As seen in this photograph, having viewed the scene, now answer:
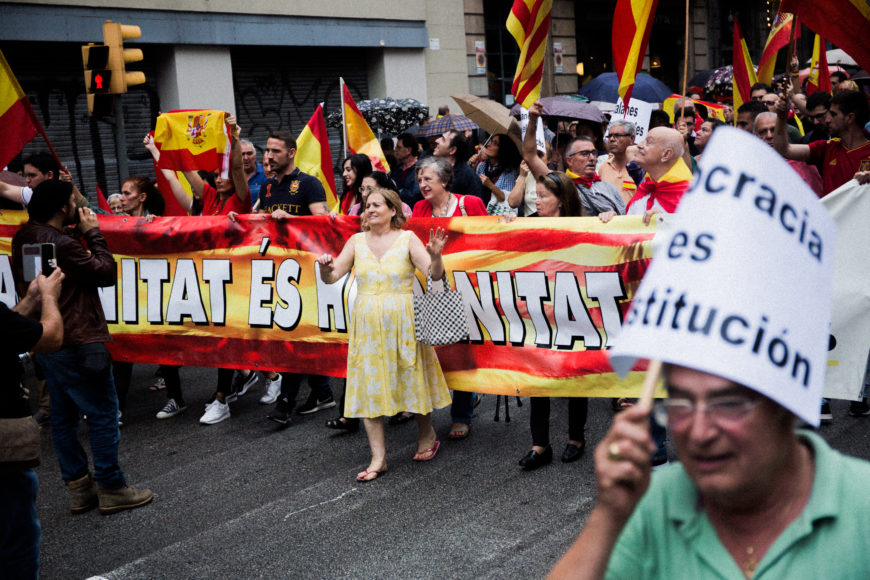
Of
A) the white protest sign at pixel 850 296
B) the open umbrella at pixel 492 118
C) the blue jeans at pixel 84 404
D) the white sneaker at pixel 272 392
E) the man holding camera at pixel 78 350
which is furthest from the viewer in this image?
the open umbrella at pixel 492 118

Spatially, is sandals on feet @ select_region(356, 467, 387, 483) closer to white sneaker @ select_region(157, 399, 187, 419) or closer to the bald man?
the bald man

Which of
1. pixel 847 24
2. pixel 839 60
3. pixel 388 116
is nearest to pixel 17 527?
pixel 847 24

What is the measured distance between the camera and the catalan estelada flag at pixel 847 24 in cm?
586

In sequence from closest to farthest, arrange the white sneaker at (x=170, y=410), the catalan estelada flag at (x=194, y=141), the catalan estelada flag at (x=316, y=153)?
the white sneaker at (x=170, y=410) < the catalan estelada flag at (x=194, y=141) < the catalan estelada flag at (x=316, y=153)

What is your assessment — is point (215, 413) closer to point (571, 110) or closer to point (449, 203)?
point (449, 203)

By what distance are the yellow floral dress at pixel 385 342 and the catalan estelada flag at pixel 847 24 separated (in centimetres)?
316

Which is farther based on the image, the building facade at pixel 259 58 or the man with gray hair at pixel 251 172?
the building facade at pixel 259 58

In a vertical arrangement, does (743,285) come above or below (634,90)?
below

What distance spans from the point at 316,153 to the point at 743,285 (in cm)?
779

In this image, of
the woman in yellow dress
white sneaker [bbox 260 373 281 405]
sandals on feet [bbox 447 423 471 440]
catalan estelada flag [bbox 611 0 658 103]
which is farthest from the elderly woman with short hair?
white sneaker [bbox 260 373 281 405]

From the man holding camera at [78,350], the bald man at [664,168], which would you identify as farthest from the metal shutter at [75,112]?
the bald man at [664,168]

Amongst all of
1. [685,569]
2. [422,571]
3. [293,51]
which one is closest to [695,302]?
[685,569]

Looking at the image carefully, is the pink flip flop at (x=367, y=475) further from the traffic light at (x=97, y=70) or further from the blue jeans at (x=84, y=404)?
the traffic light at (x=97, y=70)

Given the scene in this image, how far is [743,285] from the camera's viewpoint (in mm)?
1445
